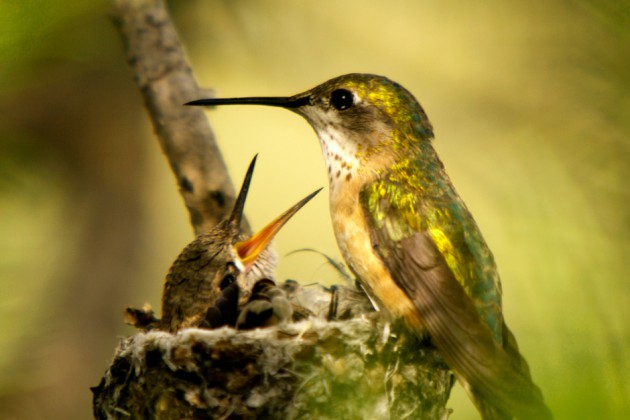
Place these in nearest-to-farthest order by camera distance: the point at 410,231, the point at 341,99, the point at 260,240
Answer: the point at 410,231, the point at 341,99, the point at 260,240

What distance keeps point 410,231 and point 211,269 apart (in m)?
1.29

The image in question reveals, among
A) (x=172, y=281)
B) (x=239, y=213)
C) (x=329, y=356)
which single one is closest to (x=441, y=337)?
(x=329, y=356)

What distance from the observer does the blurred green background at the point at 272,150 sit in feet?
2.43

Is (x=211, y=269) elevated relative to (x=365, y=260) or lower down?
elevated

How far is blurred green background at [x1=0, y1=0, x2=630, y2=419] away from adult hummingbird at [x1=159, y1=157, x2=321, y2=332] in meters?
0.45

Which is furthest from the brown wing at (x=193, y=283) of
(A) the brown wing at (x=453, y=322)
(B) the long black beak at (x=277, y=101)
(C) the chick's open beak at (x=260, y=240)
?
(A) the brown wing at (x=453, y=322)

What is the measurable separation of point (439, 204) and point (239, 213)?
1.13m

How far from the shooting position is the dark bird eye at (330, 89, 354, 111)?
3939mm

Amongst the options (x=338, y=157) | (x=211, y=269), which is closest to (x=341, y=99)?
(x=338, y=157)

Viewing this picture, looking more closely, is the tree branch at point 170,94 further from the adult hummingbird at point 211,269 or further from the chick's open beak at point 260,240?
the chick's open beak at point 260,240

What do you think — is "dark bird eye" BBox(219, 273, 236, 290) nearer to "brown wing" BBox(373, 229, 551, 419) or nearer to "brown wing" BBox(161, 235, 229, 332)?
"brown wing" BBox(161, 235, 229, 332)

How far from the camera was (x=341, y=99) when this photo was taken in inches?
155

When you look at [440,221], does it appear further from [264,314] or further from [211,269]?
[211,269]

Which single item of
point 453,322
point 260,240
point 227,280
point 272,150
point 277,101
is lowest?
point 453,322
